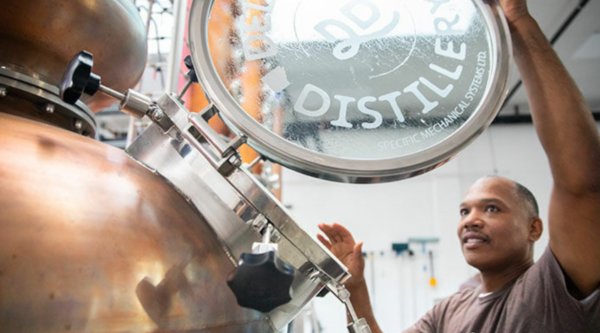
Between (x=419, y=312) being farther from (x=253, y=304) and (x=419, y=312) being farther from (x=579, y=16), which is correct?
(x=253, y=304)

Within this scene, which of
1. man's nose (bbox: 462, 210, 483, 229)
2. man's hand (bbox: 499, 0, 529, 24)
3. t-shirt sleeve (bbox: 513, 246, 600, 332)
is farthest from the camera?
man's nose (bbox: 462, 210, 483, 229)

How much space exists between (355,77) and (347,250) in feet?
2.00

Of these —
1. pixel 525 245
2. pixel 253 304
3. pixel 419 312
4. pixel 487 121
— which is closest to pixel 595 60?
pixel 419 312

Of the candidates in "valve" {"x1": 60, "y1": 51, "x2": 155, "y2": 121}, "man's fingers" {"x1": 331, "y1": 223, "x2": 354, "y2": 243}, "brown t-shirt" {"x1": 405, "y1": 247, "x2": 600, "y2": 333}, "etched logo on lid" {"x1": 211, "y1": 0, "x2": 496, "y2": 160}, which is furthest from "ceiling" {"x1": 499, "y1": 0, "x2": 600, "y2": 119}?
"valve" {"x1": 60, "y1": 51, "x2": 155, "y2": 121}

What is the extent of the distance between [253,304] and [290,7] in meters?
0.46

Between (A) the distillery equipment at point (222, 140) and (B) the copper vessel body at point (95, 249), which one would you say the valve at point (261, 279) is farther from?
(B) the copper vessel body at point (95, 249)

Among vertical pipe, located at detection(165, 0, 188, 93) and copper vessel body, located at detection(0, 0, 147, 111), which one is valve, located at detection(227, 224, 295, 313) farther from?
vertical pipe, located at detection(165, 0, 188, 93)

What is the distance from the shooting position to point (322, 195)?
18.7 feet

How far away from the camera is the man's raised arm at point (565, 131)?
86 centimetres

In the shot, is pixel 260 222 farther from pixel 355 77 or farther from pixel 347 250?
pixel 347 250

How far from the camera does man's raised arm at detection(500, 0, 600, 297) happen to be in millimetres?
856

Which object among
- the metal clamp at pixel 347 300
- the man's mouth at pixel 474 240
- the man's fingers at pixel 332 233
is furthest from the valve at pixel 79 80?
the man's mouth at pixel 474 240

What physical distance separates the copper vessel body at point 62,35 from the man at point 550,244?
672 millimetres

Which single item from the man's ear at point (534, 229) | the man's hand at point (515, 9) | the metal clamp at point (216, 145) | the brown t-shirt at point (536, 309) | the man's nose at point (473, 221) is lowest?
the metal clamp at point (216, 145)
